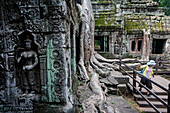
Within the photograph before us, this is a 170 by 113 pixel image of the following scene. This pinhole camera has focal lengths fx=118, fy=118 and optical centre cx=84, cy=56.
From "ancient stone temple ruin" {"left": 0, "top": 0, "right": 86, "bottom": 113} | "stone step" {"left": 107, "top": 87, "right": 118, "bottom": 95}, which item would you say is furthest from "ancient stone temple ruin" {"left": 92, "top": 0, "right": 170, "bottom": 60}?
"ancient stone temple ruin" {"left": 0, "top": 0, "right": 86, "bottom": 113}

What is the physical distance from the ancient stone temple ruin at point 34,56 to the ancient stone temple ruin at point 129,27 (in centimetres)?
871

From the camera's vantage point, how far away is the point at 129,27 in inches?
442

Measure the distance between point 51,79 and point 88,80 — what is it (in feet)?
8.26

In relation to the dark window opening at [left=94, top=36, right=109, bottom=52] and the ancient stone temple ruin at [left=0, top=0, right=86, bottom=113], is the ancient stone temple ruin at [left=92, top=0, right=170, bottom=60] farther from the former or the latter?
the ancient stone temple ruin at [left=0, top=0, right=86, bottom=113]

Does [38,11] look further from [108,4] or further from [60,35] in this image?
[108,4]

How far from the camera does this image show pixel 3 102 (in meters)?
2.40

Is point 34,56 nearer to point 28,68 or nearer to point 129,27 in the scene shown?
point 28,68

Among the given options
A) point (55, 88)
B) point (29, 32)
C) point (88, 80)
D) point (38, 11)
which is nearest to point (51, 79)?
point (55, 88)

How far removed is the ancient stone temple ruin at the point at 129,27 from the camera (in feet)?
35.4

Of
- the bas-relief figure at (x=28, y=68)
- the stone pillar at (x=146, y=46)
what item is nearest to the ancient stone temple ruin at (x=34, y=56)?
the bas-relief figure at (x=28, y=68)

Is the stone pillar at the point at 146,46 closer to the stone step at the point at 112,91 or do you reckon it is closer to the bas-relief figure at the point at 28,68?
Result: the stone step at the point at 112,91

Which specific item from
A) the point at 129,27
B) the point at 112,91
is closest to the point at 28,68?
the point at 112,91

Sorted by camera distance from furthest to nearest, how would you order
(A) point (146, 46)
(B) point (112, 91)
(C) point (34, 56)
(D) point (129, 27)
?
(D) point (129, 27), (A) point (146, 46), (B) point (112, 91), (C) point (34, 56)

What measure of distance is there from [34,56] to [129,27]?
35.0ft
